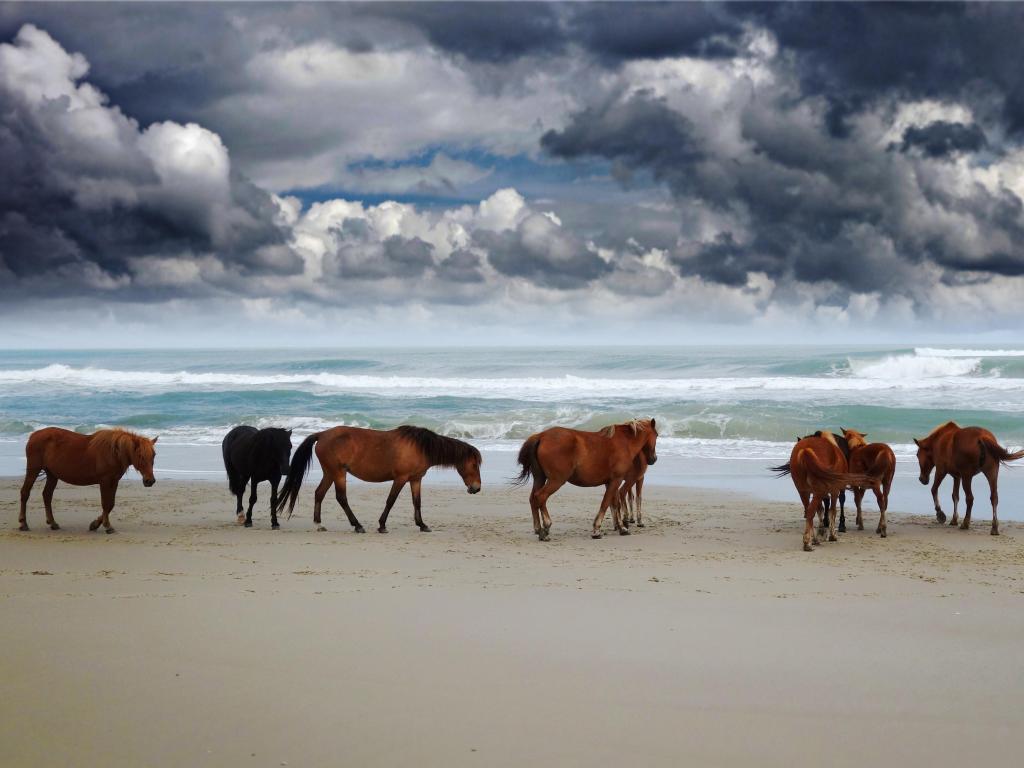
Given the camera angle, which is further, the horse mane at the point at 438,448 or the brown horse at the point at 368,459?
the horse mane at the point at 438,448

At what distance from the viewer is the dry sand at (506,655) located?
362cm

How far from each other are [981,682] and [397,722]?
301 cm

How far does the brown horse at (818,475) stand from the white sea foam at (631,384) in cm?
2322

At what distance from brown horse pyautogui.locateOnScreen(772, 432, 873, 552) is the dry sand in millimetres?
485

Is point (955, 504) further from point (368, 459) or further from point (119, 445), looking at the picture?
point (119, 445)

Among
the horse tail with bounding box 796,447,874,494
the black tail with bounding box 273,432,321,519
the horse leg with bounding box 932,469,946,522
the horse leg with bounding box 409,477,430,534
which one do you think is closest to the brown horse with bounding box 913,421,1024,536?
the horse leg with bounding box 932,469,946,522

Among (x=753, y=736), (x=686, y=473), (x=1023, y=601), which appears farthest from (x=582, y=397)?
(x=753, y=736)

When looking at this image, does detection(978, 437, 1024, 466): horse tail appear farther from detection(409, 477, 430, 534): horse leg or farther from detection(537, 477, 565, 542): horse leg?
detection(409, 477, 430, 534): horse leg

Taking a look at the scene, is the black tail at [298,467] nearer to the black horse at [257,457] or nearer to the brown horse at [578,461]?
the black horse at [257,457]

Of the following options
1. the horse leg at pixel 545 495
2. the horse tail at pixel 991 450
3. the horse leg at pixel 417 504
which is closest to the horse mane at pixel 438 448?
the horse leg at pixel 417 504

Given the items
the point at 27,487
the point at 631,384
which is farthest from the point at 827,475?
the point at 631,384

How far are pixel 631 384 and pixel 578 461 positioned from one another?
33.5 meters

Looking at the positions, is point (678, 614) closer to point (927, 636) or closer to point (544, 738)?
point (927, 636)

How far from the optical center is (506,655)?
4816mm
